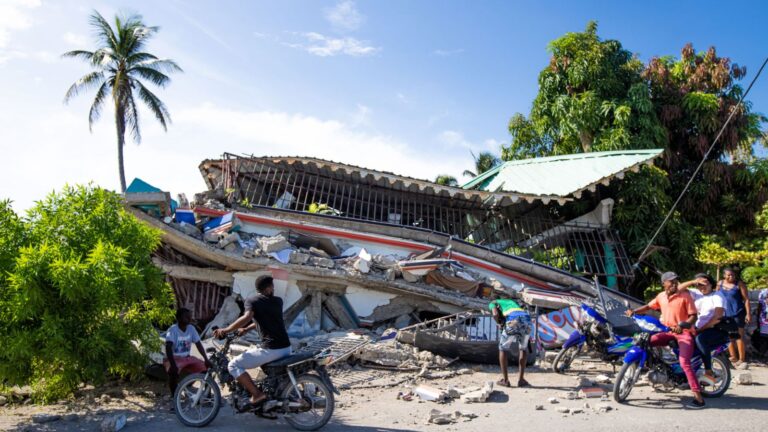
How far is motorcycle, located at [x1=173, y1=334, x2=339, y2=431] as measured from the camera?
5.23 m

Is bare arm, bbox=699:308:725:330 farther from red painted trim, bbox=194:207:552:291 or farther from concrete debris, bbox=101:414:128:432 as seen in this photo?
concrete debris, bbox=101:414:128:432

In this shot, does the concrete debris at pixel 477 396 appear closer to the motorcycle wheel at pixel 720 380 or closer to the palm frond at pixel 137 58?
the motorcycle wheel at pixel 720 380

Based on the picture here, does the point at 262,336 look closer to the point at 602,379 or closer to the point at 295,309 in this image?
the point at 602,379

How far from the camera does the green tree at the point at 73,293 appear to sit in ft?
18.6

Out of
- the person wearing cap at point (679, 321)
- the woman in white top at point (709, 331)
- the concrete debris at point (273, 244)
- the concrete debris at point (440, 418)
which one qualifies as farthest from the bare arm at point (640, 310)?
the concrete debris at point (273, 244)

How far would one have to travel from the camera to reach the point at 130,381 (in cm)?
721

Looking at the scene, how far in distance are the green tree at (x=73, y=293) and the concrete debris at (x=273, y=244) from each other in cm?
420

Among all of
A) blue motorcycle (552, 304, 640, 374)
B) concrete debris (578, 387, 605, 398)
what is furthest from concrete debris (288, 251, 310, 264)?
concrete debris (578, 387, 605, 398)

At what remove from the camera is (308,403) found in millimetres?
5199

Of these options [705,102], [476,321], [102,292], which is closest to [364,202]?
[476,321]

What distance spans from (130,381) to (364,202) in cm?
796

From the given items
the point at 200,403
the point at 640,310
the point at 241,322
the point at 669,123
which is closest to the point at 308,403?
the point at 241,322

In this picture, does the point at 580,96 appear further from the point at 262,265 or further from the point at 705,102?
the point at 262,265

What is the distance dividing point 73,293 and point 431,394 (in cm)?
413
